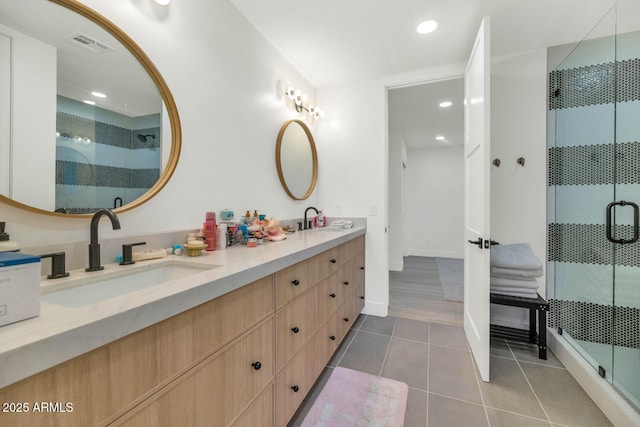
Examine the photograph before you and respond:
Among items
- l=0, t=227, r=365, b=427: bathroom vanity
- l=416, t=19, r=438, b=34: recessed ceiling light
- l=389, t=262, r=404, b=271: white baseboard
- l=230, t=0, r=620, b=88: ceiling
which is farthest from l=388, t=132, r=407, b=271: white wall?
l=0, t=227, r=365, b=427: bathroom vanity

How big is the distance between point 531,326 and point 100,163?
9.79 ft

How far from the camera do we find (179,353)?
70 cm

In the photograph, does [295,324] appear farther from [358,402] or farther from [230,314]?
[358,402]

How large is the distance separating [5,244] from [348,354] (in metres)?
1.93

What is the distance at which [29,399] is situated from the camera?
0.43 meters

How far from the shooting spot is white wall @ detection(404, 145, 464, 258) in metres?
5.66

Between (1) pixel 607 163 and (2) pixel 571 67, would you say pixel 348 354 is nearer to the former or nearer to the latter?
(1) pixel 607 163

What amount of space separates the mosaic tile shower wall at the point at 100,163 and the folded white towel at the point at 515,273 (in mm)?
2417

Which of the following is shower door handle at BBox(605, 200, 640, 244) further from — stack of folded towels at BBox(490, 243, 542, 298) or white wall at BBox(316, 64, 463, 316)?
white wall at BBox(316, 64, 463, 316)

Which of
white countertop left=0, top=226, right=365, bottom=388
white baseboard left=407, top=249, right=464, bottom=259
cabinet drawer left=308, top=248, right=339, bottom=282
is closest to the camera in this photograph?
white countertop left=0, top=226, right=365, bottom=388

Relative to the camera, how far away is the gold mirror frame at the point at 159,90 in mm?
940

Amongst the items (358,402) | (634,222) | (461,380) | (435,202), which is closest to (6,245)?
(358,402)

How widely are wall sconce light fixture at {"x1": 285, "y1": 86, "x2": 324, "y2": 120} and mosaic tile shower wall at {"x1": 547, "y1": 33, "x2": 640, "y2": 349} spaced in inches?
82.2

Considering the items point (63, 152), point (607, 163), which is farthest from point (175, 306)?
point (607, 163)
